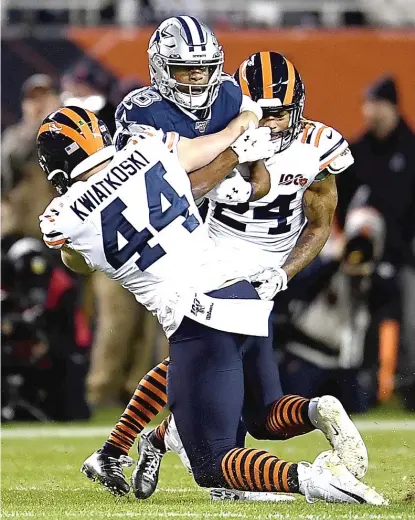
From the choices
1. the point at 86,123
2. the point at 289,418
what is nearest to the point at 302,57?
the point at 86,123

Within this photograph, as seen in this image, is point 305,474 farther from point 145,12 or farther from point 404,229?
point 145,12

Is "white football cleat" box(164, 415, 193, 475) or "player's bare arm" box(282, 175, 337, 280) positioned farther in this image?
"player's bare arm" box(282, 175, 337, 280)

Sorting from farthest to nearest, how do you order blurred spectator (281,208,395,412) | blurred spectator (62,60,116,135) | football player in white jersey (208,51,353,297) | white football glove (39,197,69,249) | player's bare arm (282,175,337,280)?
blurred spectator (281,208,395,412), blurred spectator (62,60,116,135), player's bare arm (282,175,337,280), football player in white jersey (208,51,353,297), white football glove (39,197,69,249)

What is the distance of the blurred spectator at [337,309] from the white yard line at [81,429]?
698mm

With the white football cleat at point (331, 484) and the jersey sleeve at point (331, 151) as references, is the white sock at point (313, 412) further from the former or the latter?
the jersey sleeve at point (331, 151)

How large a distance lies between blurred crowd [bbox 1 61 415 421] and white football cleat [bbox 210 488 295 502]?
388 centimetres

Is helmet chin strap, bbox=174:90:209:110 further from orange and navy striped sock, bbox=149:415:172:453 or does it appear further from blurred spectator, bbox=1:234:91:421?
blurred spectator, bbox=1:234:91:421

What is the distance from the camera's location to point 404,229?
36.1 feet

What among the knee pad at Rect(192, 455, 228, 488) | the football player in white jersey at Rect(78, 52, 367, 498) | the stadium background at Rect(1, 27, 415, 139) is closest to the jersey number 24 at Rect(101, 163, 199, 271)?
the football player in white jersey at Rect(78, 52, 367, 498)

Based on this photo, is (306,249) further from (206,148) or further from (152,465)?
(152,465)

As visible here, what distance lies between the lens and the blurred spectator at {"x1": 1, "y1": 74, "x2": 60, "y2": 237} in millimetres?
10391

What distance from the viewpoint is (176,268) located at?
5.27m

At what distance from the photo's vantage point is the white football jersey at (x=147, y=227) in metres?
5.20

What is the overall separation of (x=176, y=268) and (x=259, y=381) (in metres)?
0.75
